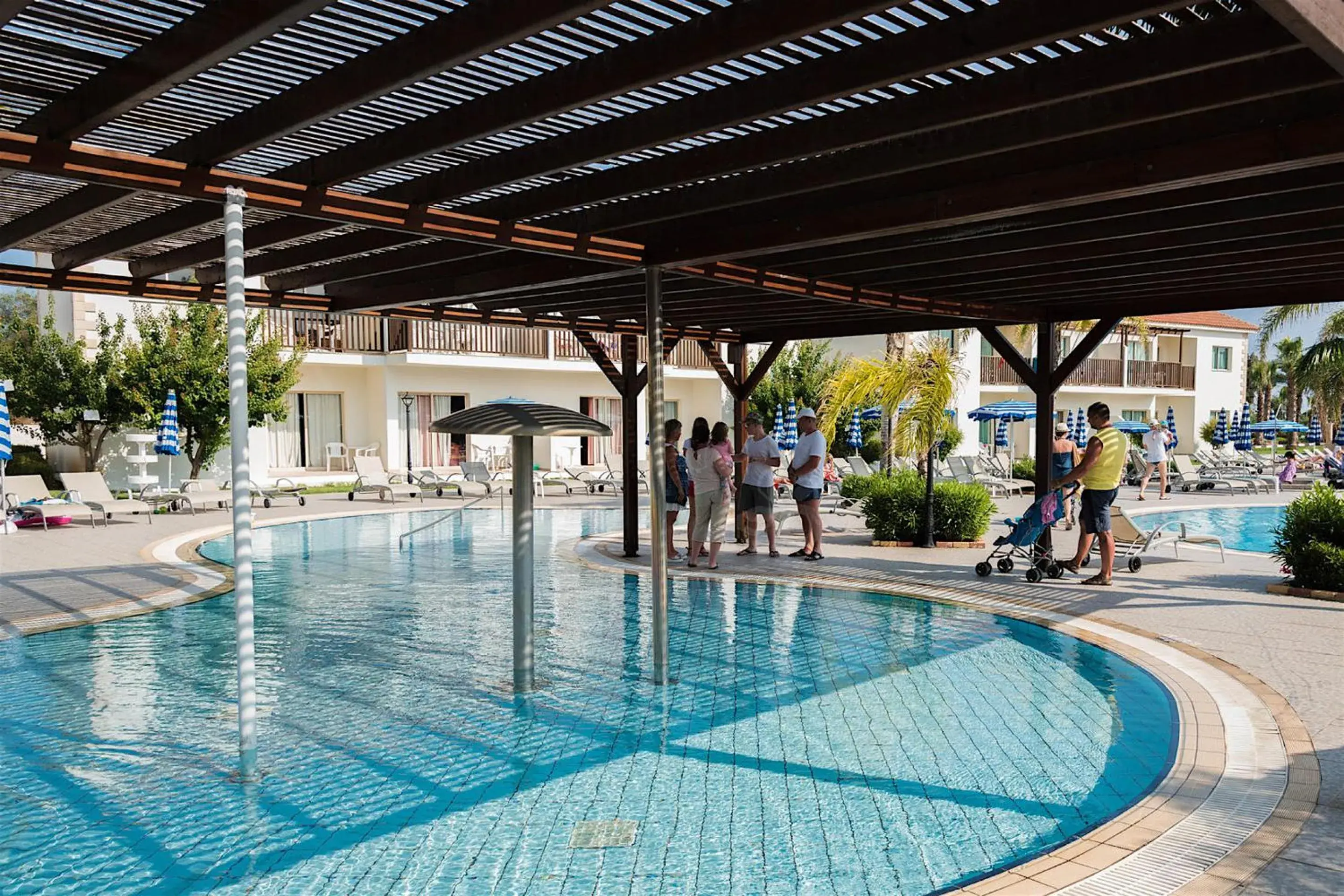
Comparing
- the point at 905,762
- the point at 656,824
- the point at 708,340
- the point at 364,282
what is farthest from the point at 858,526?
the point at 656,824

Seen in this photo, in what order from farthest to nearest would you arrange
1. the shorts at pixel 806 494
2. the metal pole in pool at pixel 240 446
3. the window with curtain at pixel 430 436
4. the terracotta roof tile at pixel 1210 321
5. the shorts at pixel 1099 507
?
the terracotta roof tile at pixel 1210 321
the window with curtain at pixel 430 436
the shorts at pixel 806 494
the shorts at pixel 1099 507
the metal pole in pool at pixel 240 446

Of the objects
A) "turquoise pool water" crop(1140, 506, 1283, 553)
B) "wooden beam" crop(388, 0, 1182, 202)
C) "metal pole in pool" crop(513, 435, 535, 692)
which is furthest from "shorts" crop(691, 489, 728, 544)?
"turquoise pool water" crop(1140, 506, 1283, 553)

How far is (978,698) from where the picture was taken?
6.63 meters

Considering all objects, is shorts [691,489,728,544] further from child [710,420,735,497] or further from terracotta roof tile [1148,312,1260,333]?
terracotta roof tile [1148,312,1260,333]

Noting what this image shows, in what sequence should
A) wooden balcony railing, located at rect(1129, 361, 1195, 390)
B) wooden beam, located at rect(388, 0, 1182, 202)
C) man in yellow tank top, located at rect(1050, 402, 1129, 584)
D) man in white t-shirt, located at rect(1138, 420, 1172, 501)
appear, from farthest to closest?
wooden balcony railing, located at rect(1129, 361, 1195, 390) < man in white t-shirt, located at rect(1138, 420, 1172, 501) < man in yellow tank top, located at rect(1050, 402, 1129, 584) < wooden beam, located at rect(388, 0, 1182, 202)

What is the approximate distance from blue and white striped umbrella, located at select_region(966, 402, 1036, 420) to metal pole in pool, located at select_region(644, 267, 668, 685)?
1749cm

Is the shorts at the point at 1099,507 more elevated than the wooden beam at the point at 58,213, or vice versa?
the wooden beam at the point at 58,213

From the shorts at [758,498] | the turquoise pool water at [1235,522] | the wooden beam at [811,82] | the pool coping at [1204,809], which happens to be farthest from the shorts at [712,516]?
the turquoise pool water at [1235,522]

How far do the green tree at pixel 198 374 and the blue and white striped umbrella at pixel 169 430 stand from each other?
71.3 inches

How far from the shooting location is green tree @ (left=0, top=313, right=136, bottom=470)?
20.2m

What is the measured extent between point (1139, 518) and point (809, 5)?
17896 mm

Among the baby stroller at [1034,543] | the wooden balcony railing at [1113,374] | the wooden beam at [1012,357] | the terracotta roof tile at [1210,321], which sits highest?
the terracotta roof tile at [1210,321]

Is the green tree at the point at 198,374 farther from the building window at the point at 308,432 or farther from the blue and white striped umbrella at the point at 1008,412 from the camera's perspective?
the blue and white striped umbrella at the point at 1008,412

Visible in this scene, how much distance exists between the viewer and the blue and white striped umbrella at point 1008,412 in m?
22.9
